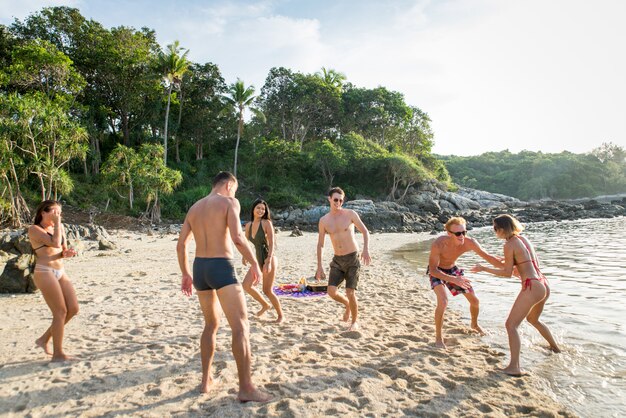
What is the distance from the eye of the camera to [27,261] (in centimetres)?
711

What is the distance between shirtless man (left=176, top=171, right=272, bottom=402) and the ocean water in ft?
9.91

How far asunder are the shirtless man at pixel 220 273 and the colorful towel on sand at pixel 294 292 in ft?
13.6

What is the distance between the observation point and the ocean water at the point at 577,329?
12.5ft

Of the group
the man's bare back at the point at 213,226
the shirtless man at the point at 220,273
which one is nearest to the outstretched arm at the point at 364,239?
the shirtless man at the point at 220,273

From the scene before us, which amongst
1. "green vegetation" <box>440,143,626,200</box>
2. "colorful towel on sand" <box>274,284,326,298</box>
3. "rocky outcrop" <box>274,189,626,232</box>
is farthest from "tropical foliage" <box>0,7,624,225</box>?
"green vegetation" <box>440,143,626,200</box>

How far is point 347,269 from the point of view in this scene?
5316mm

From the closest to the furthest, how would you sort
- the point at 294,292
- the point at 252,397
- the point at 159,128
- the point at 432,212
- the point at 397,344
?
1. the point at 252,397
2. the point at 397,344
3. the point at 294,292
4. the point at 159,128
5. the point at 432,212

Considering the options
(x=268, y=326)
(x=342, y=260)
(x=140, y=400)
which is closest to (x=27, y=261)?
(x=268, y=326)

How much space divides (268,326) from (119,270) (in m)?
6.17

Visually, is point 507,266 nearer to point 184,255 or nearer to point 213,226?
point 213,226

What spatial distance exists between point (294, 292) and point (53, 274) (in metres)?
4.53

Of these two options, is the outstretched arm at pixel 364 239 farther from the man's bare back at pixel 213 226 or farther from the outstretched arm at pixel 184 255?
the outstretched arm at pixel 184 255

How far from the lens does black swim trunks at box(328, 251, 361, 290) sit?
5.29 meters

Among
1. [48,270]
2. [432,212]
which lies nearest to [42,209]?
[48,270]
